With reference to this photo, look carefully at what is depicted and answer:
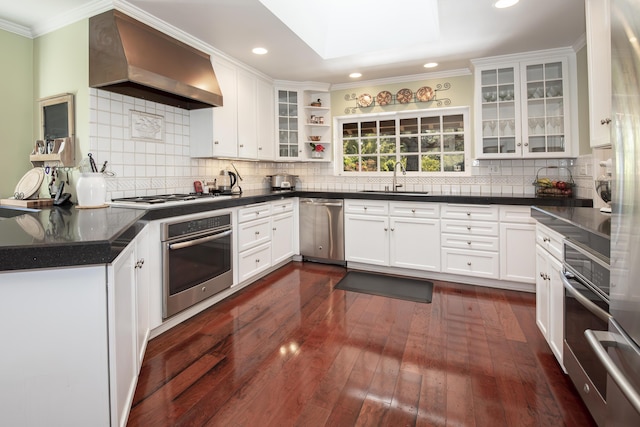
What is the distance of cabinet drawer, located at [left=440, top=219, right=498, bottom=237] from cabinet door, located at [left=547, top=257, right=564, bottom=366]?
4.68 feet

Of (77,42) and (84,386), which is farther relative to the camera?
(77,42)

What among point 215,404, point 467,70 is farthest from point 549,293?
point 467,70

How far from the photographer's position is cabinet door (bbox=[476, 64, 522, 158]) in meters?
3.59

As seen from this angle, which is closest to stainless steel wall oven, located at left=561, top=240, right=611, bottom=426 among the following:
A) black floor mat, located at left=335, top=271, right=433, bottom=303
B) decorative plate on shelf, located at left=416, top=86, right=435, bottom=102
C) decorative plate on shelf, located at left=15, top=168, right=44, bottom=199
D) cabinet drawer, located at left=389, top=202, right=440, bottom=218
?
black floor mat, located at left=335, top=271, right=433, bottom=303

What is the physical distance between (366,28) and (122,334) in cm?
338

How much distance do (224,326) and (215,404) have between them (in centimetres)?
89

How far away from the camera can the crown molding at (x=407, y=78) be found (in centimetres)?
404

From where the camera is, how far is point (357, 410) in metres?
1.62

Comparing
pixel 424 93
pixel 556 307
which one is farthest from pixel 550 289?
pixel 424 93

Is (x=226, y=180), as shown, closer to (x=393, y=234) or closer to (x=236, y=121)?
(x=236, y=121)

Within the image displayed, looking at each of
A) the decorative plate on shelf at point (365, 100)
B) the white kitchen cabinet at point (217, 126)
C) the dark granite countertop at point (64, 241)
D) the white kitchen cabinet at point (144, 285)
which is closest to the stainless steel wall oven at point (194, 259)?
the white kitchen cabinet at point (144, 285)

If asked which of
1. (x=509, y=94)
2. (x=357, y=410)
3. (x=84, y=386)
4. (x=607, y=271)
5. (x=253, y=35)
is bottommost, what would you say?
(x=357, y=410)

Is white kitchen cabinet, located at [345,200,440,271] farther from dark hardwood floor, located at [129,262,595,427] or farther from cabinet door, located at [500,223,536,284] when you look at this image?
dark hardwood floor, located at [129,262,595,427]

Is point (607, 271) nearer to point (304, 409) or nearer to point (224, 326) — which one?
point (304, 409)
